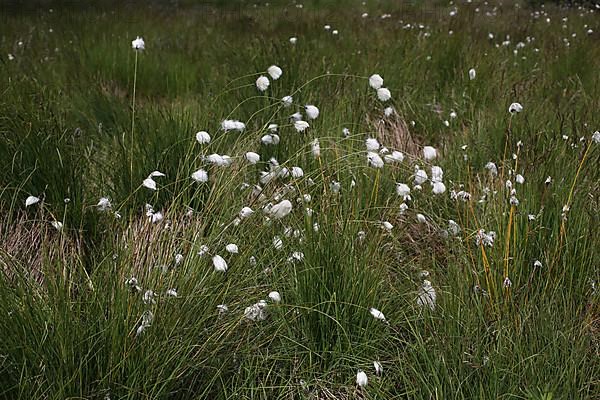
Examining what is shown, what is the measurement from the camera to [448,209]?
3.07 meters

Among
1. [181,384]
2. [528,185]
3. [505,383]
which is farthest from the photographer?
[528,185]

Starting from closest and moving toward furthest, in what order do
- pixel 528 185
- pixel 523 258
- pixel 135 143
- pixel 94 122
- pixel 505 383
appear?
1. pixel 505 383
2. pixel 523 258
3. pixel 528 185
4. pixel 135 143
5. pixel 94 122

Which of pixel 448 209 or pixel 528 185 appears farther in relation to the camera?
pixel 448 209

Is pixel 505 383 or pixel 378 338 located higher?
pixel 505 383

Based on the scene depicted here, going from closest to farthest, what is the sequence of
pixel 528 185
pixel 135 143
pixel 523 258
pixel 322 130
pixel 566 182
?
pixel 523 258, pixel 528 185, pixel 566 182, pixel 135 143, pixel 322 130

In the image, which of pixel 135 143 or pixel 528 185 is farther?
pixel 135 143

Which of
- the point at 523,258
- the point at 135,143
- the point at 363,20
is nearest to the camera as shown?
the point at 523,258

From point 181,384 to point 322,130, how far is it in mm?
1931

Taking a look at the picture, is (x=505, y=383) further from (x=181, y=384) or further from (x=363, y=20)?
(x=363, y=20)

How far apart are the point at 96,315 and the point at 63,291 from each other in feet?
0.41

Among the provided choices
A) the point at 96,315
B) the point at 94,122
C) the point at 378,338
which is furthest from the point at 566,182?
the point at 94,122

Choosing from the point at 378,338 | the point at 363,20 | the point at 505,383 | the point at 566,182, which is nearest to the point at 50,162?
the point at 378,338

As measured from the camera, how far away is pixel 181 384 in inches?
79.7

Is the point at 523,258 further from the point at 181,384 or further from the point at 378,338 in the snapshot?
the point at 181,384
